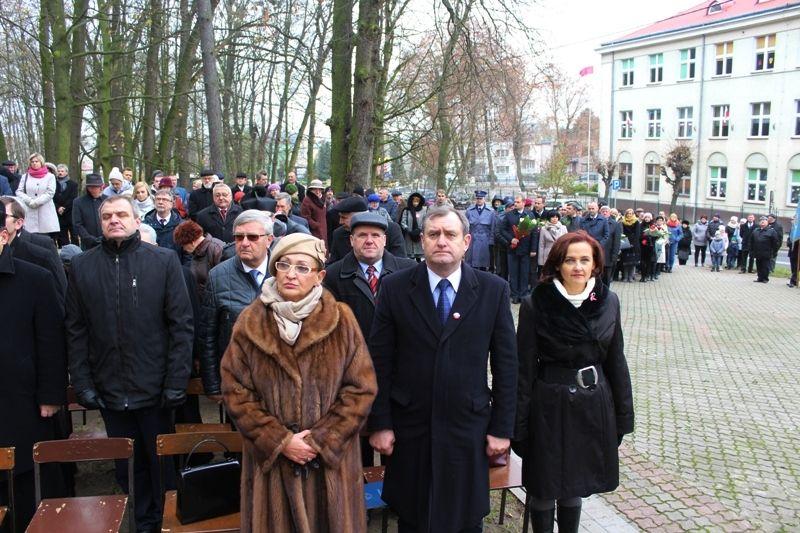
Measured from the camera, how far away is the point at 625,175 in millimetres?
48062

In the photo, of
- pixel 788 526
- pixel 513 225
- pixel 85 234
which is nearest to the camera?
pixel 788 526

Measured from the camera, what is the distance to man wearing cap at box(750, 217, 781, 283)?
1903 cm

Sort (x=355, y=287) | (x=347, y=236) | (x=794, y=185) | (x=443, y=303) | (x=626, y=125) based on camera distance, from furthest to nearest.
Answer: (x=626, y=125) < (x=794, y=185) < (x=347, y=236) < (x=355, y=287) < (x=443, y=303)

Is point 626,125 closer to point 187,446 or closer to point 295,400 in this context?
point 187,446

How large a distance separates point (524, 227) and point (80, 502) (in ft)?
34.1

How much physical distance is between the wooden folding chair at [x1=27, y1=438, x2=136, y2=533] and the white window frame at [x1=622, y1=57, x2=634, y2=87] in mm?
48109

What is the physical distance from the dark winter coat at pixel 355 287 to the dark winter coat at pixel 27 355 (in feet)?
5.75

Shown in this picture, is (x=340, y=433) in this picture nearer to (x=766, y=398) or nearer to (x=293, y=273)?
(x=293, y=273)

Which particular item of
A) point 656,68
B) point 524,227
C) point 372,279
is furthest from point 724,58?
point 372,279

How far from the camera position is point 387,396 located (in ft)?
11.5

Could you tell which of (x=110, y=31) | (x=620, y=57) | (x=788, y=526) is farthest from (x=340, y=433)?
(x=620, y=57)

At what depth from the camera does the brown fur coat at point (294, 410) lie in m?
3.12

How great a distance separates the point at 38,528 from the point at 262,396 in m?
1.52

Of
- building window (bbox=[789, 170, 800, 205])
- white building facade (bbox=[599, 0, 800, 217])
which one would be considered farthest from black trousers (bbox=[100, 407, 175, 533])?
building window (bbox=[789, 170, 800, 205])
